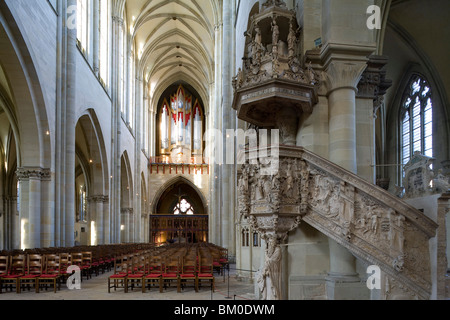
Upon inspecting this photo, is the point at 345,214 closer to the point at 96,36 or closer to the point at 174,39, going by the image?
the point at 96,36

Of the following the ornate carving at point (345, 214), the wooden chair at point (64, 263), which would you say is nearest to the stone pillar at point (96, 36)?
the wooden chair at point (64, 263)

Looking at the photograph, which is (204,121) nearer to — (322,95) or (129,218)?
(129,218)

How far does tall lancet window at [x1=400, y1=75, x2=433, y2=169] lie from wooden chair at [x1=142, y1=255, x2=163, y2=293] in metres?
13.8

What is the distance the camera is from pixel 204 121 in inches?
1876

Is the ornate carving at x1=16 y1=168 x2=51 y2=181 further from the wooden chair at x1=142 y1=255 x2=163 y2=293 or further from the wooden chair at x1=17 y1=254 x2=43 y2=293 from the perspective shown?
the wooden chair at x1=142 y1=255 x2=163 y2=293

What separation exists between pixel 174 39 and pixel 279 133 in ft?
105

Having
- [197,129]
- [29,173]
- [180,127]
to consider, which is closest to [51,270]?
[29,173]

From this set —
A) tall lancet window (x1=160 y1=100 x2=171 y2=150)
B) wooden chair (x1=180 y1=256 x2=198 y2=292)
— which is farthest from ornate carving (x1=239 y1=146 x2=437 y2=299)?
tall lancet window (x1=160 y1=100 x2=171 y2=150)

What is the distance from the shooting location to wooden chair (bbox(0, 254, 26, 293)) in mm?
9000

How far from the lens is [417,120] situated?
20578 mm

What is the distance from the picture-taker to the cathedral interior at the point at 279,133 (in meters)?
6.63
